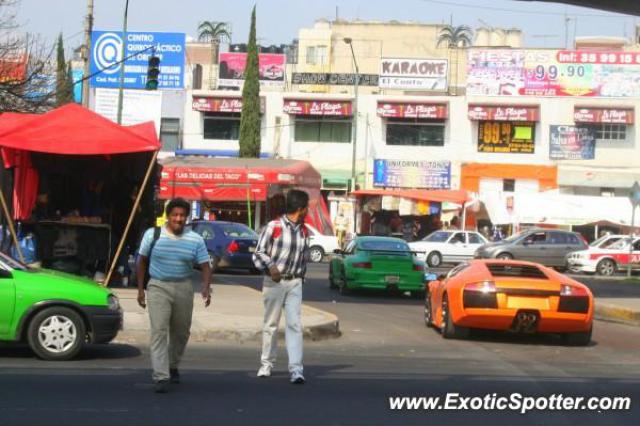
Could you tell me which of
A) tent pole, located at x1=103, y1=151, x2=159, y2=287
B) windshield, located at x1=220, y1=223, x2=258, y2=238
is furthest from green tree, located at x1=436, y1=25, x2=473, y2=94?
tent pole, located at x1=103, y1=151, x2=159, y2=287

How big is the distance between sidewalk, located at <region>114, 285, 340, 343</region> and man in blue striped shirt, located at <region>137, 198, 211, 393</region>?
4.02 m

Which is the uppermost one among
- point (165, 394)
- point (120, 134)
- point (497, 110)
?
point (497, 110)

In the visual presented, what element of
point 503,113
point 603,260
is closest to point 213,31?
point 503,113

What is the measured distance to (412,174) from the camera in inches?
2127

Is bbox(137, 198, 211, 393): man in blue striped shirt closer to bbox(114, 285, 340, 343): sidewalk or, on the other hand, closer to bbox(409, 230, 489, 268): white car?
bbox(114, 285, 340, 343): sidewalk

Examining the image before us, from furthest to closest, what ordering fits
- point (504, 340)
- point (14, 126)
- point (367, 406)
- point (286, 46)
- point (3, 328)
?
point (286, 46)
point (14, 126)
point (504, 340)
point (3, 328)
point (367, 406)

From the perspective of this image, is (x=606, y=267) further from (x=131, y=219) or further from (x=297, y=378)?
(x=297, y=378)

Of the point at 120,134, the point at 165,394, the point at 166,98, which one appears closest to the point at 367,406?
the point at 165,394

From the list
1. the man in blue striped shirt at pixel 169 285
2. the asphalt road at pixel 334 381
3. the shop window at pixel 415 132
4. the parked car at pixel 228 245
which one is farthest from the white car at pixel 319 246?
the man in blue striped shirt at pixel 169 285

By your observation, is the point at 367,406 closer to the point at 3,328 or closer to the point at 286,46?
the point at 3,328

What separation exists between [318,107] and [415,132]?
17.8 feet

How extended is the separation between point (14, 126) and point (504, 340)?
9164mm

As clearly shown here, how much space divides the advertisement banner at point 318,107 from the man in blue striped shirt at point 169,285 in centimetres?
4574

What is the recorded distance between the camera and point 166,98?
56.4 meters
